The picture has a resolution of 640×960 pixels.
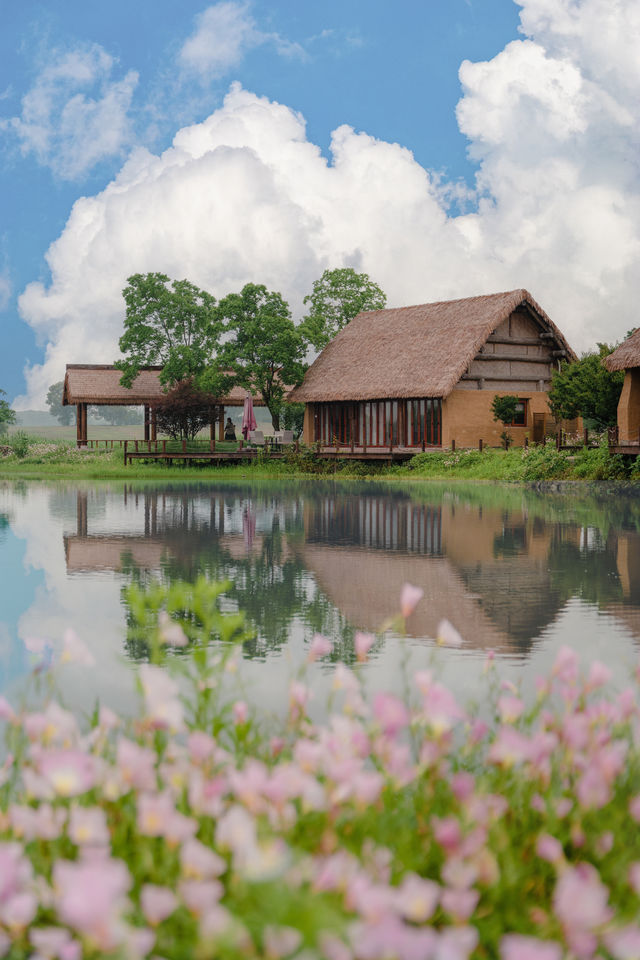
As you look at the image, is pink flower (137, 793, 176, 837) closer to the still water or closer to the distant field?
the still water

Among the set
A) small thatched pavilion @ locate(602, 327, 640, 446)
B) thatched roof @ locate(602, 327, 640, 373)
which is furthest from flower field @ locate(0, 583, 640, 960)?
small thatched pavilion @ locate(602, 327, 640, 446)

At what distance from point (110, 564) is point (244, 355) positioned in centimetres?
3364

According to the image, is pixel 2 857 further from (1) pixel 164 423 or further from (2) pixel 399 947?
(1) pixel 164 423

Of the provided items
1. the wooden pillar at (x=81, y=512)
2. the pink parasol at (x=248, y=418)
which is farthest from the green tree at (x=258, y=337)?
the wooden pillar at (x=81, y=512)

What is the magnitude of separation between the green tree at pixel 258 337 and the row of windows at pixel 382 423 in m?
2.71

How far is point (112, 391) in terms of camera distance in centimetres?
5231

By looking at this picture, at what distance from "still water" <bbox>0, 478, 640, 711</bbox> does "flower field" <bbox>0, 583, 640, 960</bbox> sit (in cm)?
52

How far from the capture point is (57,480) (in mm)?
40188

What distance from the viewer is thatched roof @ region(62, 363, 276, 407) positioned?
51812 millimetres

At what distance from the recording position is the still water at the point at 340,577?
776 cm

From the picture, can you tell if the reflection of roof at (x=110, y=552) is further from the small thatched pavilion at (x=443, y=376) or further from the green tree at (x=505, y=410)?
the green tree at (x=505, y=410)

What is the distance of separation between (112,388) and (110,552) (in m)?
38.1

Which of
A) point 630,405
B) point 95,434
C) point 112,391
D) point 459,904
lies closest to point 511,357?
point 630,405

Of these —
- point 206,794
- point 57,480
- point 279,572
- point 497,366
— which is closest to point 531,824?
point 206,794
